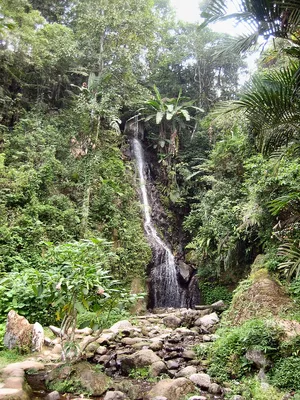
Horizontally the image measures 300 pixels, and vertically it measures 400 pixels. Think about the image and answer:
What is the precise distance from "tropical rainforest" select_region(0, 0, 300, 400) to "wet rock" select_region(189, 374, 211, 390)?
244mm

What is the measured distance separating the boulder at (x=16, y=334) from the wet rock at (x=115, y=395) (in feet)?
5.91

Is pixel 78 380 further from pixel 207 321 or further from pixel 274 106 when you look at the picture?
pixel 274 106

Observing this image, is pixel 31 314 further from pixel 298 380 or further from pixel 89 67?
pixel 89 67

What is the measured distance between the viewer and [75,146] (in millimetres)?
12281

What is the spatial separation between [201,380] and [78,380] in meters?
1.45

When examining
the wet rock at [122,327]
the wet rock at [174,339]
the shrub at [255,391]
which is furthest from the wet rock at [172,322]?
the shrub at [255,391]

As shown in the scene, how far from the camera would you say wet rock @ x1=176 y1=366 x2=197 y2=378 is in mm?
3949

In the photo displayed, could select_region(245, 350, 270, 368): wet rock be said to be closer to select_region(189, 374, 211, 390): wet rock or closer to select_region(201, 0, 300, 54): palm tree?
select_region(189, 374, 211, 390): wet rock

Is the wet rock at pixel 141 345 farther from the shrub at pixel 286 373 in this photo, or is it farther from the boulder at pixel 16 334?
the shrub at pixel 286 373

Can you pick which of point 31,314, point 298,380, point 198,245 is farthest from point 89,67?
point 298,380

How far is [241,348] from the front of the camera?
4000mm

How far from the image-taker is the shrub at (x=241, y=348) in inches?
150

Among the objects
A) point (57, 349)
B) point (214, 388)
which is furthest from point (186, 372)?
point (57, 349)

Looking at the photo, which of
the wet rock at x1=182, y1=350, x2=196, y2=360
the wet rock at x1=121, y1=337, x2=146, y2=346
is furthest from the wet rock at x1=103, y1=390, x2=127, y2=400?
the wet rock at x1=121, y1=337, x2=146, y2=346
